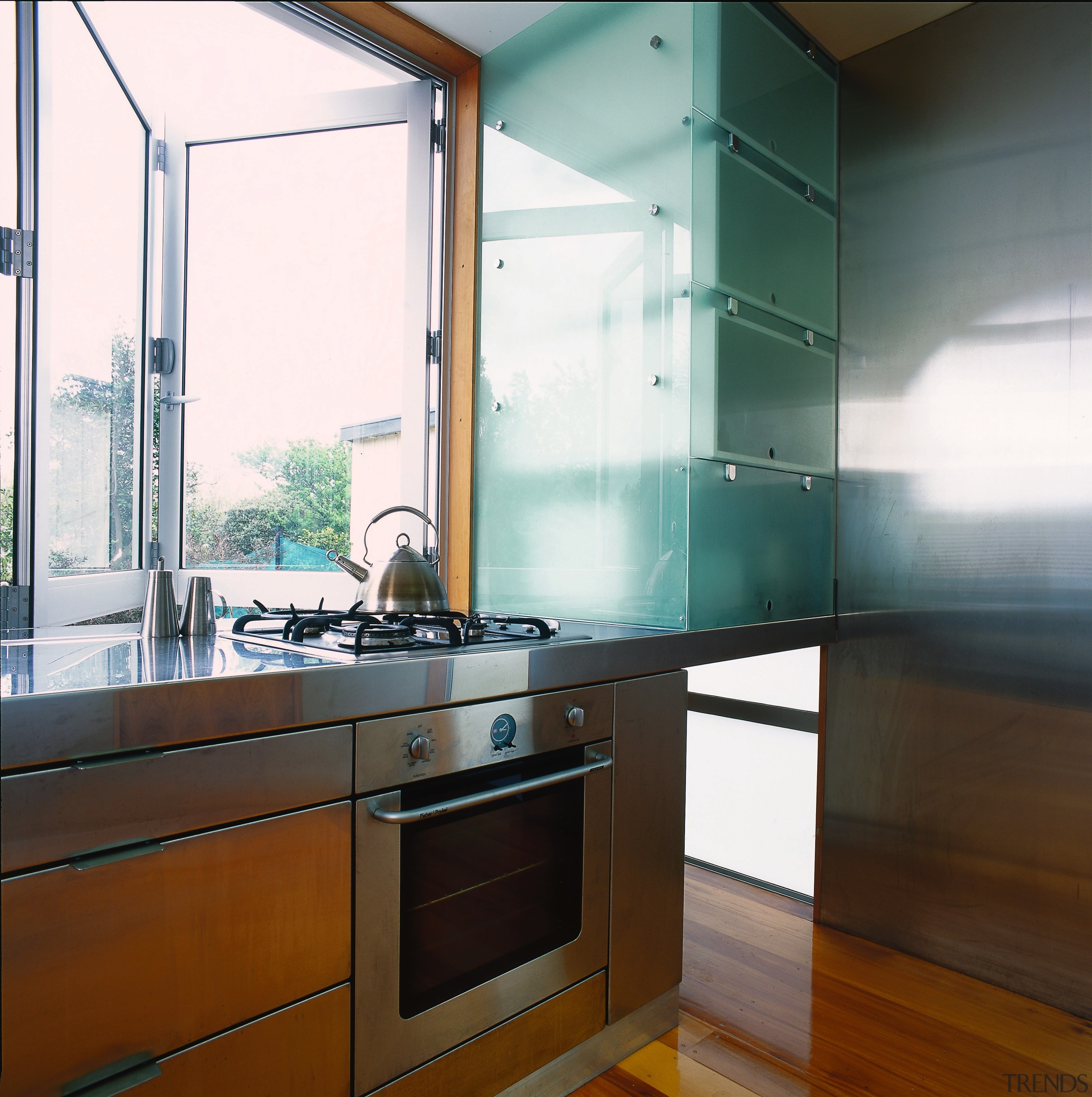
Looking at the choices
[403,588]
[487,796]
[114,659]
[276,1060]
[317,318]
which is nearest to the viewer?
[276,1060]

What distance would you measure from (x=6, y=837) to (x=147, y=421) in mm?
1338

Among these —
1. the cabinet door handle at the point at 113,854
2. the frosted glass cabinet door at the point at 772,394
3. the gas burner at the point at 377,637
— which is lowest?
the cabinet door handle at the point at 113,854

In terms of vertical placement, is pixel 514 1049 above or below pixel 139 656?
below

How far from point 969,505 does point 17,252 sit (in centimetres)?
223

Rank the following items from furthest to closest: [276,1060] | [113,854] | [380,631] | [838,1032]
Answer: [838,1032]
[380,631]
[276,1060]
[113,854]

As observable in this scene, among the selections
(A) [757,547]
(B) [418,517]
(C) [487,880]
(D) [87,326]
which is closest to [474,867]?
(C) [487,880]

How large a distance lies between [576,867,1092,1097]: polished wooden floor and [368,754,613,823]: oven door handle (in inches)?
25.5

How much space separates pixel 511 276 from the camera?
2.09 metres

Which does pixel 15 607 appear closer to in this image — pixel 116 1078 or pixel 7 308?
pixel 7 308

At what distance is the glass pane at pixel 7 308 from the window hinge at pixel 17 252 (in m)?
0.02

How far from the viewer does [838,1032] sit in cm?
168

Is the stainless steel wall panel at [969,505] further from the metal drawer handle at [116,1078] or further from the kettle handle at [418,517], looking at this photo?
the metal drawer handle at [116,1078]

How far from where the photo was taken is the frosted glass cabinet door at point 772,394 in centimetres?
185

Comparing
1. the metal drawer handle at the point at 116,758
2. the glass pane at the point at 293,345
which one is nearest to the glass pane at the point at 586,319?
the glass pane at the point at 293,345
